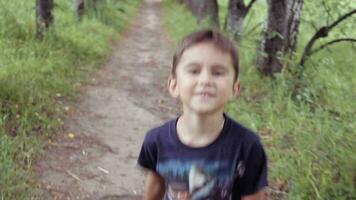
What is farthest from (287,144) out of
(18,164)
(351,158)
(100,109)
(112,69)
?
(112,69)

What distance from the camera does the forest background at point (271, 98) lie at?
3846 mm

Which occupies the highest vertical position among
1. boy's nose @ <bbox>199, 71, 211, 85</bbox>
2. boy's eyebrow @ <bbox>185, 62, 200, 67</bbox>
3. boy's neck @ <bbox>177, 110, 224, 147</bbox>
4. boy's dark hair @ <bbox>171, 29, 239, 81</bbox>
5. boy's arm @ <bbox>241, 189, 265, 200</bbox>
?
boy's dark hair @ <bbox>171, 29, 239, 81</bbox>

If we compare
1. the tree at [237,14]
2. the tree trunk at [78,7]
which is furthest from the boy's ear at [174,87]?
the tree trunk at [78,7]

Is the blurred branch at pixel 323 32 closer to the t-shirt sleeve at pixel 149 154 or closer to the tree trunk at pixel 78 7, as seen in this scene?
the t-shirt sleeve at pixel 149 154

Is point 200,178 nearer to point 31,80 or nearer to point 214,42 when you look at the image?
point 214,42

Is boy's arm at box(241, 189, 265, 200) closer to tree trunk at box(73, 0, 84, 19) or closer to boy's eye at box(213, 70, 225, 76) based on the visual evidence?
boy's eye at box(213, 70, 225, 76)

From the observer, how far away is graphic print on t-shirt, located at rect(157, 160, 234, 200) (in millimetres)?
1979

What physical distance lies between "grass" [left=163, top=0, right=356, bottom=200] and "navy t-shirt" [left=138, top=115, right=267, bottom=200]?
1.61 metres

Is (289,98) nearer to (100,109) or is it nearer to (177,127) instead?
(100,109)

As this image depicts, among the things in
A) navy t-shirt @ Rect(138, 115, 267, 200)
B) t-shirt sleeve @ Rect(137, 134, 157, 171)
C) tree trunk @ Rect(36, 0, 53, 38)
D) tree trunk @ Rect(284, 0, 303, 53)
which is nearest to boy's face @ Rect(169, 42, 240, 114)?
navy t-shirt @ Rect(138, 115, 267, 200)

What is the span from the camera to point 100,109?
6.64 meters

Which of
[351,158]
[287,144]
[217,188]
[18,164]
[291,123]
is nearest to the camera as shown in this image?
[217,188]

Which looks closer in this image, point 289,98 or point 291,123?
point 291,123

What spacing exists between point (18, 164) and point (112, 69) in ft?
16.9
